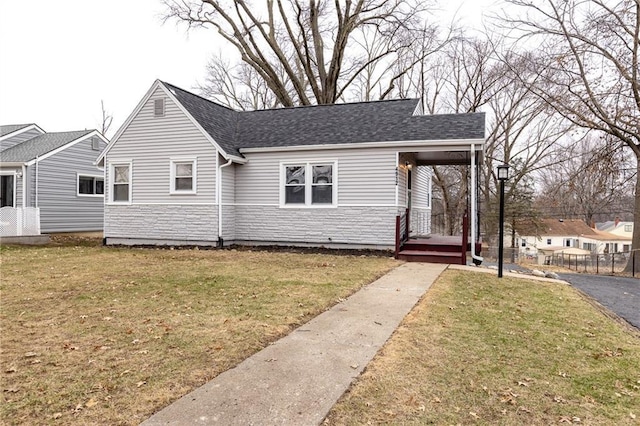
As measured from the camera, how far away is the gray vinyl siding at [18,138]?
19609 millimetres

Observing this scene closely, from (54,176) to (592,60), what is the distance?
23606mm

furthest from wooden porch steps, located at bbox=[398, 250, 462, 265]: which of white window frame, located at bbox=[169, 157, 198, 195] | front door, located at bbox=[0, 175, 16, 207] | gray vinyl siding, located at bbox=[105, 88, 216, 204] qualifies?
front door, located at bbox=[0, 175, 16, 207]

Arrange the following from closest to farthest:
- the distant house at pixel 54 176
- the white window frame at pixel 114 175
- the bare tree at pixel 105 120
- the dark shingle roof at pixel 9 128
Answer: the white window frame at pixel 114 175 < the distant house at pixel 54 176 < the dark shingle roof at pixel 9 128 < the bare tree at pixel 105 120

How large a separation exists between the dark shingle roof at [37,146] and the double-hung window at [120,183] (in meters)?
6.12

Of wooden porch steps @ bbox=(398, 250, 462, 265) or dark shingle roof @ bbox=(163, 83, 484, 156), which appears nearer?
wooden porch steps @ bbox=(398, 250, 462, 265)

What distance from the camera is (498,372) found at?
3758mm

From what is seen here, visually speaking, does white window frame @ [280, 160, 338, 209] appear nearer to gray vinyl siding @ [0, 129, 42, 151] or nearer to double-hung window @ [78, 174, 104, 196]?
double-hung window @ [78, 174, 104, 196]

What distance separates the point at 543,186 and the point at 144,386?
44.0 meters

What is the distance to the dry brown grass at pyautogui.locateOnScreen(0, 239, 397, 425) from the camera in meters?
3.06

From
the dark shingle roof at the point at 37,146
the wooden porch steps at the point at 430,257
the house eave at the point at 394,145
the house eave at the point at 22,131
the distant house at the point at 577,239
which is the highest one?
the house eave at the point at 22,131

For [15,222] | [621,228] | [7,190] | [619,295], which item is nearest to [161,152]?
[15,222]

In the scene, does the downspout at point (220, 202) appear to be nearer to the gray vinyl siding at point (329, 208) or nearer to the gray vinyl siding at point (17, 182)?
the gray vinyl siding at point (329, 208)

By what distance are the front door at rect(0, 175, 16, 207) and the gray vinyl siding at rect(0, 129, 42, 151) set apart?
2327 mm

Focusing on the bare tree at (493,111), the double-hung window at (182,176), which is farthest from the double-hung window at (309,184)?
the bare tree at (493,111)
